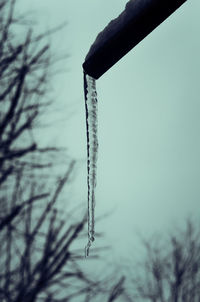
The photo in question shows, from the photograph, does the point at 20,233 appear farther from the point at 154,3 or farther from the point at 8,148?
the point at 154,3

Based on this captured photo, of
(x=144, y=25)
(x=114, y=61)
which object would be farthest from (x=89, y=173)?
(x=144, y=25)

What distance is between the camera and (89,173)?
1.21 m

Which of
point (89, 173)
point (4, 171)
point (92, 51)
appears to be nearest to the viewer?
point (92, 51)

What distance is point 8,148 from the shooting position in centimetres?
571

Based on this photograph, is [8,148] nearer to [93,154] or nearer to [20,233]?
[20,233]

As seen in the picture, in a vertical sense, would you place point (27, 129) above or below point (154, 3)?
above

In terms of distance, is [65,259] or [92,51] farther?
[65,259]

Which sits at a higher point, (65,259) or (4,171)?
(4,171)

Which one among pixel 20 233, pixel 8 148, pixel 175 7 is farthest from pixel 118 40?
pixel 20 233

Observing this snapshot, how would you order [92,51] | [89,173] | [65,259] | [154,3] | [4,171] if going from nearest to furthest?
[154,3] < [92,51] < [89,173] < [4,171] < [65,259]

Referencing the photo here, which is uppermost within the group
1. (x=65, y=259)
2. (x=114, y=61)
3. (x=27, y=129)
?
(x=27, y=129)

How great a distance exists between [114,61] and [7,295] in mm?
6081

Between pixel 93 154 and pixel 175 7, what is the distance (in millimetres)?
654

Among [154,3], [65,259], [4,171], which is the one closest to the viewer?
[154,3]
